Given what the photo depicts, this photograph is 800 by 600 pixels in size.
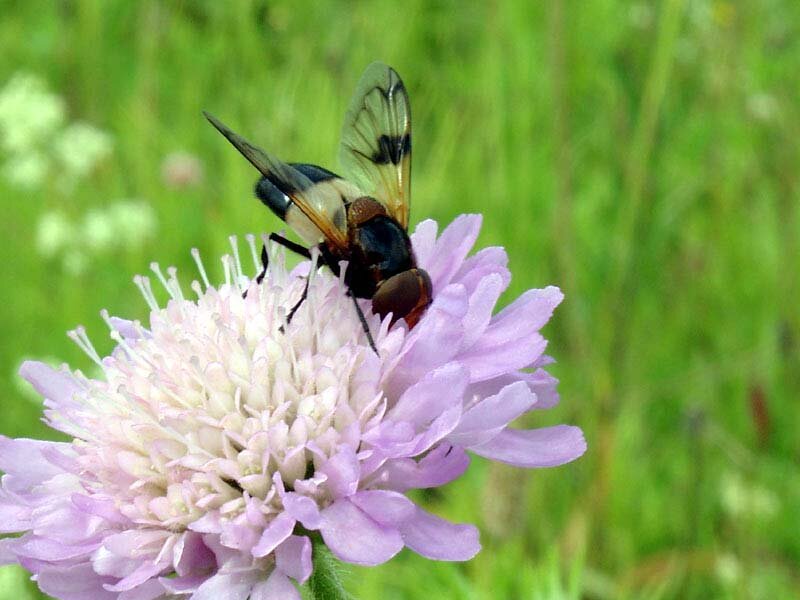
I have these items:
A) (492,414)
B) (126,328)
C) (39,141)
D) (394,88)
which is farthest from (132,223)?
(492,414)

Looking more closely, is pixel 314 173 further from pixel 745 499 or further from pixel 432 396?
pixel 745 499

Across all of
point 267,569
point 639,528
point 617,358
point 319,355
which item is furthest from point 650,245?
point 267,569

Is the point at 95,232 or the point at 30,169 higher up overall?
the point at 30,169

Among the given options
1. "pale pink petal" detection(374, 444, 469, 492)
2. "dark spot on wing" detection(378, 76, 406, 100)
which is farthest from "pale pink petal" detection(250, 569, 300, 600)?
"dark spot on wing" detection(378, 76, 406, 100)

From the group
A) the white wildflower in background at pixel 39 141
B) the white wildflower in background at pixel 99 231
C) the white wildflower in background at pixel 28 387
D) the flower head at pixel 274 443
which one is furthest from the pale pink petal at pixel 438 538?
the white wildflower in background at pixel 39 141

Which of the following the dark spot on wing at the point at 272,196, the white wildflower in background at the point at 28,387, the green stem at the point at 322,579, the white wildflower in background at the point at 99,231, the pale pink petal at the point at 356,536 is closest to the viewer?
the pale pink petal at the point at 356,536

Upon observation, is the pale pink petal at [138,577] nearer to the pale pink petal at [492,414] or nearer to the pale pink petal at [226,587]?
the pale pink petal at [226,587]
